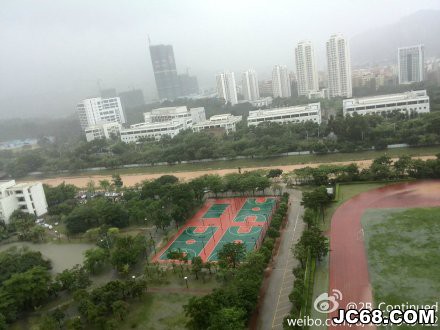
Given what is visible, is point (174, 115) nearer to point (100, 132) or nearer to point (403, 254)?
point (100, 132)

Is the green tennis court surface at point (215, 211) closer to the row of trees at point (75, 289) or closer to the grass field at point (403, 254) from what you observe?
the row of trees at point (75, 289)

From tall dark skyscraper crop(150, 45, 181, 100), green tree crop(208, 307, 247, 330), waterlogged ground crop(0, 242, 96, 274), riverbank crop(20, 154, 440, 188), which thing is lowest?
waterlogged ground crop(0, 242, 96, 274)

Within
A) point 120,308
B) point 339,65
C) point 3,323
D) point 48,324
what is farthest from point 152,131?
point 48,324

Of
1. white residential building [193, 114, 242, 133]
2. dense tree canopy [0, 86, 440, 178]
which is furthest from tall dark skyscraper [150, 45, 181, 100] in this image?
dense tree canopy [0, 86, 440, 178]

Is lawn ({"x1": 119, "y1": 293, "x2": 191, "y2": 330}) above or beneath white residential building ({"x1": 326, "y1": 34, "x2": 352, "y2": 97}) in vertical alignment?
beneath

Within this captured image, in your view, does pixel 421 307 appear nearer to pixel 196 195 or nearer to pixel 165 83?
pixel 196 195

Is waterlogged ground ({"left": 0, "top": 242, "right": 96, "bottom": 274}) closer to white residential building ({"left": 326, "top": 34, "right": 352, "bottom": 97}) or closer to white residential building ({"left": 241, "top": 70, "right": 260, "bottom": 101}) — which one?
white residential building ({"left": 326, "top": 34, "right": 352, "bottom": 97})

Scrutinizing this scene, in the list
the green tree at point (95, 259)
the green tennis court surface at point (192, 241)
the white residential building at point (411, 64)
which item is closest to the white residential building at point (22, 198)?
the green tree at point (95, 259)
